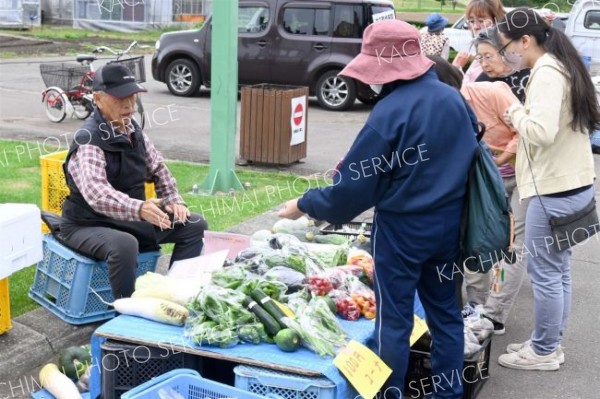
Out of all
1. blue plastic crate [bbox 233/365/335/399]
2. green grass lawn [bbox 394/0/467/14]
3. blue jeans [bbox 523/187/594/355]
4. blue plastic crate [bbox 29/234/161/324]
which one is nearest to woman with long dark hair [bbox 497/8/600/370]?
blue jeans [bbox 523/187/594/355]

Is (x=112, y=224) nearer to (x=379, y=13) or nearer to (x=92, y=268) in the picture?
(x=92, y=268)

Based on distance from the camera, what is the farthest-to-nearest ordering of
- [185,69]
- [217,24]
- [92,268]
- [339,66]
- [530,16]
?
[185,69]
[339,66]
[217,24]
[92,268]
[530,16]

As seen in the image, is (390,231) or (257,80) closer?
(390,231)

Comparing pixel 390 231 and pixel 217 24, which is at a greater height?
pixel 217 24

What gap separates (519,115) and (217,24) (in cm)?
428

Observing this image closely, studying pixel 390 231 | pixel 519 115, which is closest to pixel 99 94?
pixel 390 231

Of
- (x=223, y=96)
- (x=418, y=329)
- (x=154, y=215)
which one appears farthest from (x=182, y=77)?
(x=418, y=329)

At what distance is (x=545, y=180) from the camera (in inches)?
170

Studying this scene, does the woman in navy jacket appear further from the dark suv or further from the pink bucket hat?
the dark suv

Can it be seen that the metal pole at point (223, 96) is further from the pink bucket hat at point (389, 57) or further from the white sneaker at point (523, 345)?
the pink bucket hat at point (389, 57)

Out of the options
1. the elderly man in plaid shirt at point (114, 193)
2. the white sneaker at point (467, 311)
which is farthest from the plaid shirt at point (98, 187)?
the white sneaker at point (467, 311)

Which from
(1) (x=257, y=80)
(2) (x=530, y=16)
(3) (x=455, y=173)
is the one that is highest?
(2) (x=530, y=16)

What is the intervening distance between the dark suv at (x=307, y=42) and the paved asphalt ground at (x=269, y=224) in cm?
265

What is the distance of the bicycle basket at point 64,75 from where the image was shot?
39.6 ft
